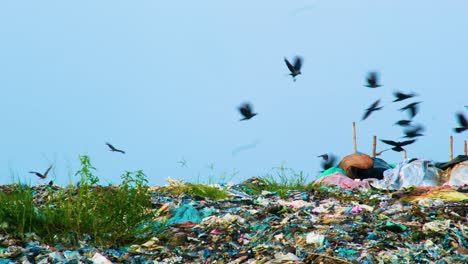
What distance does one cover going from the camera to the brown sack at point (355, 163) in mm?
11086

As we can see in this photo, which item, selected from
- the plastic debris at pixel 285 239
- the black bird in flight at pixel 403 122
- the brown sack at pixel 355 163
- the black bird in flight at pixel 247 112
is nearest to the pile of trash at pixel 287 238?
the plastic debris at pixel 285 239

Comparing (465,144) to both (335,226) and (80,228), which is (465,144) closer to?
(335,226)

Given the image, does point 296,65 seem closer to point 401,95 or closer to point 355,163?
point 401,95

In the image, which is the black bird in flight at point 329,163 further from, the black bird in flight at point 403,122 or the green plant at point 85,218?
the green plant at point 85,218

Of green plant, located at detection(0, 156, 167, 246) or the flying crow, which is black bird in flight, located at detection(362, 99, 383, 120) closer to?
the flying crow

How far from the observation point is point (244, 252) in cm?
472

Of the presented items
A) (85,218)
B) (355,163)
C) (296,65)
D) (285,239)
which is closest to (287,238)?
(285,239)

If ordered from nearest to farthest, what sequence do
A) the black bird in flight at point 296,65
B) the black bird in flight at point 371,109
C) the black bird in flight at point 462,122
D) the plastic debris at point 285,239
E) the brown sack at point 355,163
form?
the plastic debris at point 285,239
the black bird in flight at point 296,65
the black bird in flight at point 371,109
the black bird in flight at point 462,122
the brown sack at point 355,163

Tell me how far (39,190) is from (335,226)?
4.13 meters

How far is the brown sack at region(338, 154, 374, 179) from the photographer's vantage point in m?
11.1

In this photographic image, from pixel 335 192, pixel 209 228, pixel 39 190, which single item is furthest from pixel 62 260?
pixel 335 192

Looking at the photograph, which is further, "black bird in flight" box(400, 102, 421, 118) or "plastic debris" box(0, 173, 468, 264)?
"black bird in flight" box(400, 102, 421, 118)

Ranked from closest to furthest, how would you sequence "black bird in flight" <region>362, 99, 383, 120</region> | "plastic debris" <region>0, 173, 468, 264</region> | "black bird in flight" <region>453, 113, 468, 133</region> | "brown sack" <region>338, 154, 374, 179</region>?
"plastic debris" <region>0, 173, 468, 264</region>
"black bird in flight" <region>362, 99, 383, 120</region>
"black bird in flight" <region>453, 113, 468, 133</region>
"brown sack" <region>338, 154, 374, 179</region>

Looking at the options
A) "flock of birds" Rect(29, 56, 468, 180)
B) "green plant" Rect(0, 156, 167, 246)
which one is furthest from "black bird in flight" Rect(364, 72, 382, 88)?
"green plant" Rect(0, 156, 167, 246)
